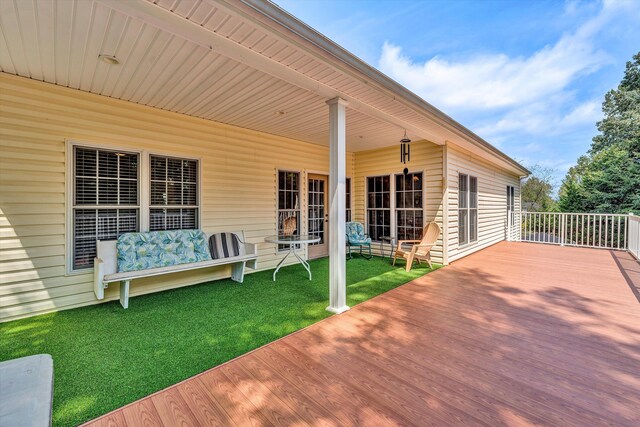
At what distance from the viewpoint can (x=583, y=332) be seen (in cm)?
278

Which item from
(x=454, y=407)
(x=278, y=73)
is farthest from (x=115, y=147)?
(x=454, y=407)

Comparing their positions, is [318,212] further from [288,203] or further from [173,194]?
[173,194]

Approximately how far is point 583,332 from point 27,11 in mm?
5637

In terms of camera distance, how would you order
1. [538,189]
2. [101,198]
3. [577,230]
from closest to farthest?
[101,198] → [577,230] → [538,189]

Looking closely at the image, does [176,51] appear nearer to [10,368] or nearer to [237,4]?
[237,4]

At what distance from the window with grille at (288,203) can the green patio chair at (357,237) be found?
1317mm

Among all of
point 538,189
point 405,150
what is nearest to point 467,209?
point 405,150

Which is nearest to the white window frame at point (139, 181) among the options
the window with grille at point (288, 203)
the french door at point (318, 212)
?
the window with grille at point (288, 203)

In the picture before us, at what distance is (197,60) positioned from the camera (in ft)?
9.20

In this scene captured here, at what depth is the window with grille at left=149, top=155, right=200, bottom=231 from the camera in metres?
4.18

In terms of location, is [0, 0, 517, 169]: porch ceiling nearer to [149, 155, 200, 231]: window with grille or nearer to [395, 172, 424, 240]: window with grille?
[149, 155, 200, 231]: window with grille

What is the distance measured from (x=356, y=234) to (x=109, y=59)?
5.42 metres

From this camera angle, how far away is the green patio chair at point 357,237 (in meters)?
6.55

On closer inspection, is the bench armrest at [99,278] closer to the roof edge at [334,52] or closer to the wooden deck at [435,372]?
the wooden deck at [435,372]
